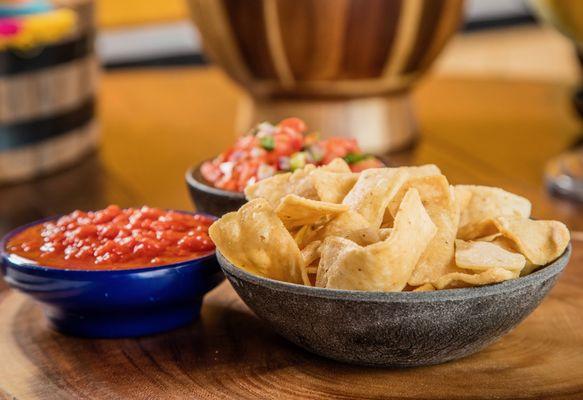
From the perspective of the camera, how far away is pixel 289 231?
113 centimetres

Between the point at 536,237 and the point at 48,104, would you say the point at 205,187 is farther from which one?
the point at 48,104

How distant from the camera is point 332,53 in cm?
241

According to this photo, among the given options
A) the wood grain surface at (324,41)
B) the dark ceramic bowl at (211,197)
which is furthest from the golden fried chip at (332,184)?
the wood grain surface at (324,41)

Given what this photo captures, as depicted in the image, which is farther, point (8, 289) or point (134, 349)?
point (8, 289)

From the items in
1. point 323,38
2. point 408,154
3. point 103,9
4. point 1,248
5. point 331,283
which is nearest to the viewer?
point 331,283

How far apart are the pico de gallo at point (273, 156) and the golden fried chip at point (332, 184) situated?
11.2 inches

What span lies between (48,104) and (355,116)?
0.68 m

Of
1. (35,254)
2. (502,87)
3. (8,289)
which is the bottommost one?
(502,87)

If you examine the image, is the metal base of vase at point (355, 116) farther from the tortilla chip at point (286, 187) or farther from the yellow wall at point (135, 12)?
the yellow wall at point (135, 12)

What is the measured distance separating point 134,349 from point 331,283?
26 centimetres

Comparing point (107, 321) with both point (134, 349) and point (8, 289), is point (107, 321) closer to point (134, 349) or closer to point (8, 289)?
point (134, 349)

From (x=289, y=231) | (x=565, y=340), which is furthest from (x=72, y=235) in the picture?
(x=565, y=340)

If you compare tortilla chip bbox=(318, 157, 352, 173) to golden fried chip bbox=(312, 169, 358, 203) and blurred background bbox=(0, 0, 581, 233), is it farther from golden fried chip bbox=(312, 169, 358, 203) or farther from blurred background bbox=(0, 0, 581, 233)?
blurred background bbox=(0, 0, 581, 233)

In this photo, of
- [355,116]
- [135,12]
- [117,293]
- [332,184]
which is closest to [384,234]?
[332,184]
